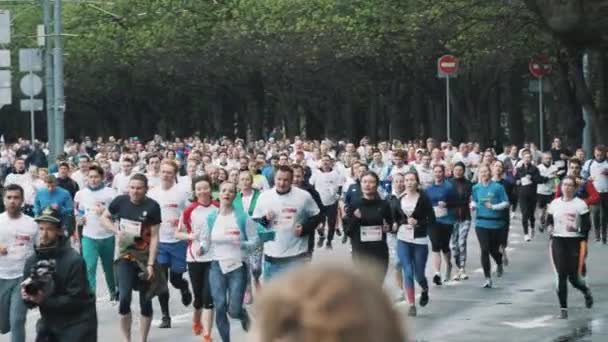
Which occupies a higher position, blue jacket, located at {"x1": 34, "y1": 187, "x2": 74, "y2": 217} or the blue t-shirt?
blue jacket, located at {"x1": 34, "y1": 187, "x2": 74, "y2": 217}

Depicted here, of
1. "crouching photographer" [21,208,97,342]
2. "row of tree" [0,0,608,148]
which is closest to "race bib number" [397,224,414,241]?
"crouching photographer" [21,208,97,342]

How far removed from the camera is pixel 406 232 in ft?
62.1

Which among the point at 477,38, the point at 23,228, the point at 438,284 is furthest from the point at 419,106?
the point at 23,228

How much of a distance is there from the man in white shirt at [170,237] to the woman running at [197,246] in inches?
35.2

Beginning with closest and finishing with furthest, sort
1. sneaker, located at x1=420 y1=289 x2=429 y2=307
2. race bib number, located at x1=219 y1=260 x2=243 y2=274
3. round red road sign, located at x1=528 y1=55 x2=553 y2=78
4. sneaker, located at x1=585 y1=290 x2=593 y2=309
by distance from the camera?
1. race bib number, located at x1=219 y1=260 x2=243 y2=274
2. sneaker, located at x1=420 y1=289 x2=429 y2=307
3. sneaker, located at x1=585 y1=290 x2=593 y2=309
4. round red road sign, located at x1=528 y1=55 x2=553 y2=78

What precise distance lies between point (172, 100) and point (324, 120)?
13720mm

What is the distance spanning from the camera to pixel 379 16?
190 feet

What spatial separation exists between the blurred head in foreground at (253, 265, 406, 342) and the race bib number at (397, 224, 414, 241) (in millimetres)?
16023

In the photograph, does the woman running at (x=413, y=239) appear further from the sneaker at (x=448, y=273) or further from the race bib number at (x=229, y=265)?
the race bib number at (x=229, y=265)

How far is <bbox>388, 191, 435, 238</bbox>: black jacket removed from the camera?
1864 centimetres

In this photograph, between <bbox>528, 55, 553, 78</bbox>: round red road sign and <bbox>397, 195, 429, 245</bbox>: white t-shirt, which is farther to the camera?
<bbox>528, 55, 553, 78</bbox>: round red road sign

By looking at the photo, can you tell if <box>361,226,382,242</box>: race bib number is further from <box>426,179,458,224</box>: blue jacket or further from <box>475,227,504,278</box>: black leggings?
<box>426,179,458,224</box>: blue jacket

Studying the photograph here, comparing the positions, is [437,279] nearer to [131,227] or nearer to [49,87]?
[131,227]

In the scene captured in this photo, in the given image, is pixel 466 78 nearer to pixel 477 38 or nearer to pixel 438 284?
pixel 477 38
